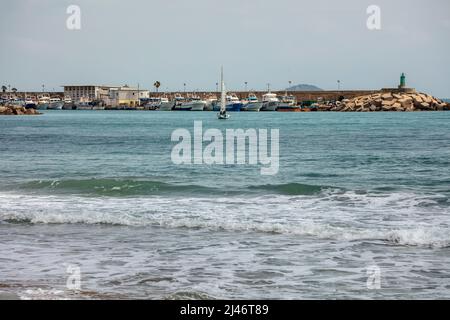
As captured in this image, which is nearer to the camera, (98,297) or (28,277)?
(98,297)

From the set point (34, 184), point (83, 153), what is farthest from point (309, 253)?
point (83, 153)

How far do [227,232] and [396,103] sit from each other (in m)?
170

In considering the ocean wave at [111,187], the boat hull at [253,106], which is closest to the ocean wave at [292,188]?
the ocean wave at [111,187]

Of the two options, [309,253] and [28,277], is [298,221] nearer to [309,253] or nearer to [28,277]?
[309,253]

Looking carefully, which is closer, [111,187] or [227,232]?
[227,232]

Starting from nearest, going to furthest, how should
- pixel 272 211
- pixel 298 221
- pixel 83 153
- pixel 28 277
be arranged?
pixel 28 277 → pixel 298 221 → pixel 272 211 → pixel 83 153

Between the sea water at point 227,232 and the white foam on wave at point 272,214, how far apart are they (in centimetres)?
5

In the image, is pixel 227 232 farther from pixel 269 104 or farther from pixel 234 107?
pixel 269 104

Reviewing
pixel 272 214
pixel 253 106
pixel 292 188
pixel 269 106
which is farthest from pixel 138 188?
pixel 269 106

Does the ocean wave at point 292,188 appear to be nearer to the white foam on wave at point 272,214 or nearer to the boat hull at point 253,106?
the white foam on wave at point 272,214

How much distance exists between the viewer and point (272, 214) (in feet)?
63.5

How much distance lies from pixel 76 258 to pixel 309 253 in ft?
15.1

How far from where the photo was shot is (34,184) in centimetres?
2719
